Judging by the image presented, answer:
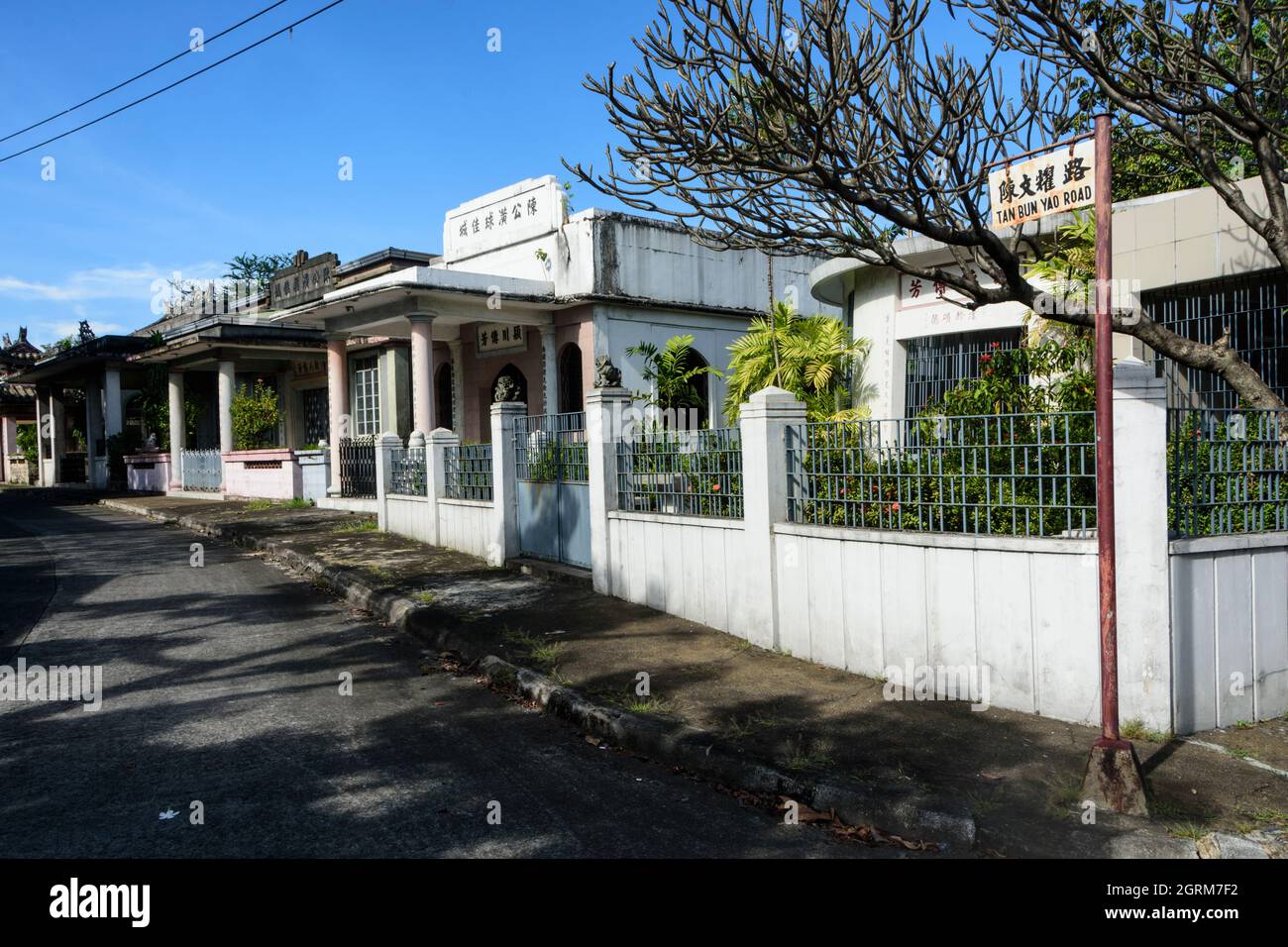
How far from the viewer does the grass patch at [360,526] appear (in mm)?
14922

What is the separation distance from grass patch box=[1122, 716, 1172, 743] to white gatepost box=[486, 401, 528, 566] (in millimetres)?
7367

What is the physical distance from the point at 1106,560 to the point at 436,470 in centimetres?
1008

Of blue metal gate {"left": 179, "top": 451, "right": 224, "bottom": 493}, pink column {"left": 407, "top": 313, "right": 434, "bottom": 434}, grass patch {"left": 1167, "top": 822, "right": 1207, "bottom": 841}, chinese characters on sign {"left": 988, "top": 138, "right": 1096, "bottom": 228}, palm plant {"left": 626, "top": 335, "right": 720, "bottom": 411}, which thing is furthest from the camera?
blue metal gate {"left": 179, "top": 451, "right": 224, "bottom": 493}

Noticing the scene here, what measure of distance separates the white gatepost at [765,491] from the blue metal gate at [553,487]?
2878 millimetres

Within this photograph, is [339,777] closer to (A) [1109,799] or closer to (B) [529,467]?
(A) [1109,799]

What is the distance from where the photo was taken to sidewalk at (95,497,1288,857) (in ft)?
13.8

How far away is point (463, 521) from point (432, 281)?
4.74m

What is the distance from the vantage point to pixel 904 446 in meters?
6.31

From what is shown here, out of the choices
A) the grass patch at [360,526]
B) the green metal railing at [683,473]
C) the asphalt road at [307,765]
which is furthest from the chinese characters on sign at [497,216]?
the asphalt road at [307,765]

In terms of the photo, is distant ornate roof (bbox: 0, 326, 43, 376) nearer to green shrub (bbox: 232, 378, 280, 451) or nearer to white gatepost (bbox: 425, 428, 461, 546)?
green shrub (bbox: 232, 378, 280, 451)

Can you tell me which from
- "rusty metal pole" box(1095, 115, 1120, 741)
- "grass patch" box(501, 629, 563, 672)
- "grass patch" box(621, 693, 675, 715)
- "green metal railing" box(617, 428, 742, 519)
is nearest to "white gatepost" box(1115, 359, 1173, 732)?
"rusty metal pole" box(1095, 115, 1120, 741)

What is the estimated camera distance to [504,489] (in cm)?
1112

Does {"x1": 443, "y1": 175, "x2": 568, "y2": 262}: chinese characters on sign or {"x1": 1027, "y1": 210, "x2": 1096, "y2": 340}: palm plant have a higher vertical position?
{"x1": 443, "y1": 175, "x2": 568, "y2": 262}: chinese characters on sign
